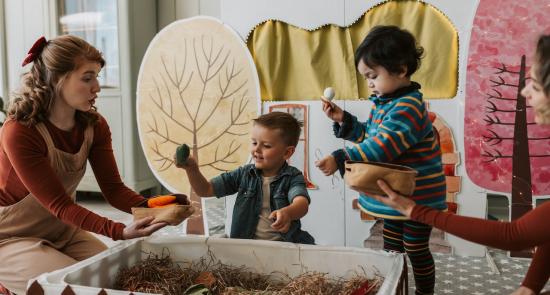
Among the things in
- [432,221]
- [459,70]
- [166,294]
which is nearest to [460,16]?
[459,70]

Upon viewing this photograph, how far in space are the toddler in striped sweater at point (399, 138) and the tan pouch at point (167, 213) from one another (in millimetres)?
407

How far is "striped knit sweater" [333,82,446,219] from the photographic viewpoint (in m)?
1.46

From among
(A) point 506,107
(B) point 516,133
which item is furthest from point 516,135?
(A) point 506,107

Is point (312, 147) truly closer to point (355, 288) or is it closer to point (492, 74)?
point (492, 74)

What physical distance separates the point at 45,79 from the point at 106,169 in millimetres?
364

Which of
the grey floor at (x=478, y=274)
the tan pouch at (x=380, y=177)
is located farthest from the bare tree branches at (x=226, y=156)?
the tan pouch at (x=380, y=177)

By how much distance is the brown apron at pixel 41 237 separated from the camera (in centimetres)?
145

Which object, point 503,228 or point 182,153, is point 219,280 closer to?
point 182,153

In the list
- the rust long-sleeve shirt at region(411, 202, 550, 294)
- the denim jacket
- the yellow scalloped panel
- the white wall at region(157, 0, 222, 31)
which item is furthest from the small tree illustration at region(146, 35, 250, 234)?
the rust long-sleeve shirt at region(411, 202, 550, 294)

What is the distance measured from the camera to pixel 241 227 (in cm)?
172

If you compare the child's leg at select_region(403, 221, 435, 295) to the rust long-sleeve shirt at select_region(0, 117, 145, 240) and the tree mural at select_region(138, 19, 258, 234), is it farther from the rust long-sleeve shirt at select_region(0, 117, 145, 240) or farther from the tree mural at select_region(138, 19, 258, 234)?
the tree mural at select_region(138, 19, 258, 234)

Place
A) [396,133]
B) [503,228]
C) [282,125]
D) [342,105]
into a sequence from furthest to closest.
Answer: [342,105]
[282,125]
[396,133]
[503,228]

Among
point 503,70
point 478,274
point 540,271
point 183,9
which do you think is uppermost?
point 183,9

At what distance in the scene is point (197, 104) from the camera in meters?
2.73
